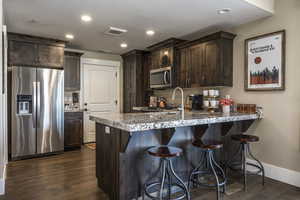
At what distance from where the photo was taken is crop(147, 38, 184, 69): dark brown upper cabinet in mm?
4582

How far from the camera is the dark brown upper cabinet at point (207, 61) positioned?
3.64m

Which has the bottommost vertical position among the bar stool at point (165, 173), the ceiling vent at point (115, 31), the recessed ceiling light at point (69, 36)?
the bar stool at point (165, 173)

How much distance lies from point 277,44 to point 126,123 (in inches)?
103

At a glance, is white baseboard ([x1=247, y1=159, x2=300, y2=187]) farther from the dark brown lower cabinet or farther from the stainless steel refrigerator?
the stainless steel refrigerator

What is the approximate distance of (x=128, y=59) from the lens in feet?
19.8

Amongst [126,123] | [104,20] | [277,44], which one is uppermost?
[104,20]

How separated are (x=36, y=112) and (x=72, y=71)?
1.31m

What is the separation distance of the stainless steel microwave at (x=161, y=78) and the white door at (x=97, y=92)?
1.48m

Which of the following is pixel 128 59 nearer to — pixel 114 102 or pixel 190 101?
pixel 114 102

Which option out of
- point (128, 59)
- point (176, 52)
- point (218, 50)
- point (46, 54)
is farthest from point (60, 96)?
point (218, 50)

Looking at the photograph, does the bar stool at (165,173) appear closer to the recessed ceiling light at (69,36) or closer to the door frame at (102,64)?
the recessed ceiling light at (69,36)

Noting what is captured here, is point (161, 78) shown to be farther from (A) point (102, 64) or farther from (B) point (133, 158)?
(B) point (133, 158)

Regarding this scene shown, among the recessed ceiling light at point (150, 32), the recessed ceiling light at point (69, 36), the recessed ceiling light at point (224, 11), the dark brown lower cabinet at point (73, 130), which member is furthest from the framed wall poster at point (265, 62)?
the dark brown lower cabinet at point (73, 130)

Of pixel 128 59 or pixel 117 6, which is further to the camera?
pixel 128 59
